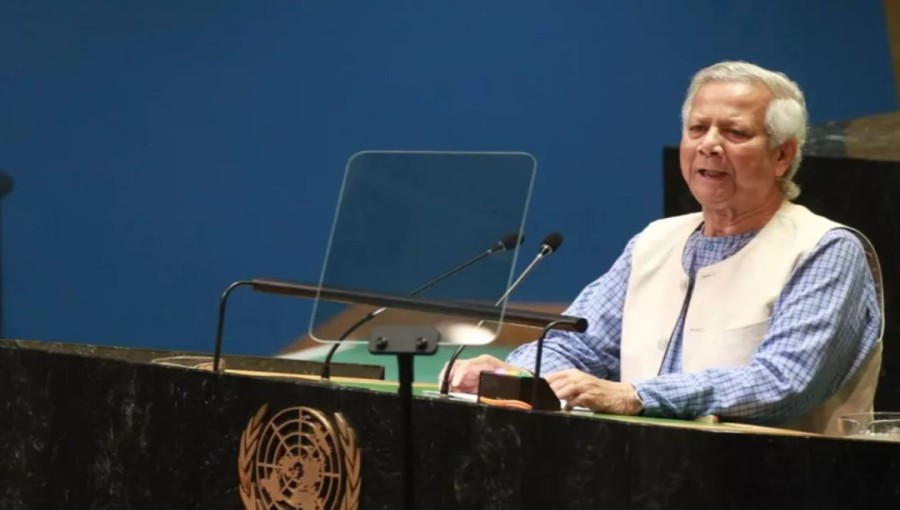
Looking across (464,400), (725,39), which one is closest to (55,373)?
(464,400)

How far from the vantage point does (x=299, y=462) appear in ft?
8.98

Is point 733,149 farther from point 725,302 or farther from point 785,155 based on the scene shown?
point 725,302

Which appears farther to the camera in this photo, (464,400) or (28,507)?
(28,507)

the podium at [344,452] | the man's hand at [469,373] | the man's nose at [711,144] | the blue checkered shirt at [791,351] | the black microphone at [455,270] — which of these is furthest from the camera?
the man's nose at [711,144]

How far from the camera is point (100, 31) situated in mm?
5613

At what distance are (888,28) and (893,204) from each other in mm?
1313

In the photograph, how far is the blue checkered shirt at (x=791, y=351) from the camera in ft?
9.64

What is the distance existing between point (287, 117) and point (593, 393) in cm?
316

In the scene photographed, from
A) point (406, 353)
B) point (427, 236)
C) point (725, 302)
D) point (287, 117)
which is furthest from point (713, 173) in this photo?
point (287, 117)

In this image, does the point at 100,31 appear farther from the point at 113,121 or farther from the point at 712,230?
the point at 712,230

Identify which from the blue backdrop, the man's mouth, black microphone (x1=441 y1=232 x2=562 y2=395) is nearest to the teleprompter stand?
black microphone (x1=441 y1=232 x2=562 y2=395)

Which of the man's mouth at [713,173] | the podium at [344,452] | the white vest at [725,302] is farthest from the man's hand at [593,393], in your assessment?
the man's mouth at [713,173]

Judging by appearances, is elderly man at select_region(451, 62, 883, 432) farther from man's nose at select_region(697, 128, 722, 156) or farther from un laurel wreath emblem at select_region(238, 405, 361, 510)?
un laurel wreath emblem at select_region(238, 405, 361, 510)

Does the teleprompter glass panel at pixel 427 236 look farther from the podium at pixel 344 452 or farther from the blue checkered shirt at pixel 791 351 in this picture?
the blue checkered shirt at pixel 791 351
